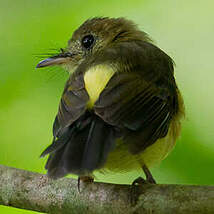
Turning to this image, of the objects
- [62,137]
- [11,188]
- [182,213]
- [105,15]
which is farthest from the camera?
[105,15]

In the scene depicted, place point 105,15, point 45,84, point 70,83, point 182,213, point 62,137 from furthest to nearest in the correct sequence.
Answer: point 105,15 < point 45,84 < point 70,83 < point 62,137 < point 182,213

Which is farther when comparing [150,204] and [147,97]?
[147,97]

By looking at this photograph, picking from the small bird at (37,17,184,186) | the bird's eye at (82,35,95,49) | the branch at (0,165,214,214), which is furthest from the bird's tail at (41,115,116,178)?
the bird's eye at (82,35,95,49)

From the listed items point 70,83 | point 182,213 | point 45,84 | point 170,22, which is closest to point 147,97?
point 70,83

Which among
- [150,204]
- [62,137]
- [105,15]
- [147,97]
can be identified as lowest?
[150,204]

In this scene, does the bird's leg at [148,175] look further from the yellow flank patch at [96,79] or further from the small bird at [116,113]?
the yellow flank patch at [96,79]

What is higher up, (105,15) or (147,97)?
(105,15)

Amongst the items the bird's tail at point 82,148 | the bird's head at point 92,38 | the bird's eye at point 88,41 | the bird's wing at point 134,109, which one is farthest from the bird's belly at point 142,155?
the bird's eye at point 88,41

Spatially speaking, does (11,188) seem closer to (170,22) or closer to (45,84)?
(45,84)
